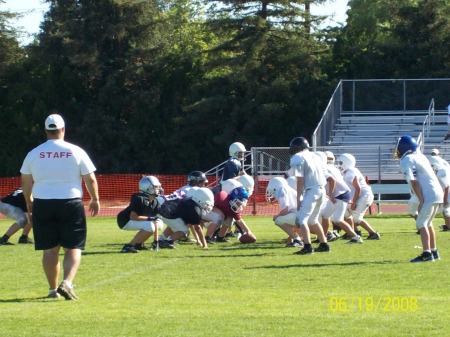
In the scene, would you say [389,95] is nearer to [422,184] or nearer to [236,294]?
[422,184]

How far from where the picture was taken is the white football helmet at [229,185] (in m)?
17.1

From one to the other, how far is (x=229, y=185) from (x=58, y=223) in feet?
25.4

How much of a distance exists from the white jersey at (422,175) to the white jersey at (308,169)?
1880mm

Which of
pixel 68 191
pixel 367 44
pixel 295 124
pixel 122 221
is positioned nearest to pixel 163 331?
pixel 68 191

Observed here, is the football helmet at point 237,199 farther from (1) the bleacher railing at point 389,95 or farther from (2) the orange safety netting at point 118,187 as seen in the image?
(1) the bleacher railing at point 389,95

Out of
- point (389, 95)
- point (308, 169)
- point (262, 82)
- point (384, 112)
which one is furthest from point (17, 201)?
point (262, 82)

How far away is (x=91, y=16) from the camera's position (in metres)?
43.5

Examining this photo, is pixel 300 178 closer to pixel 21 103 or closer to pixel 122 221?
pixel 122 221

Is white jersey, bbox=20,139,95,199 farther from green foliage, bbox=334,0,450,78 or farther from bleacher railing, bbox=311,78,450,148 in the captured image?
green foliage, bbox=334,0,450,78

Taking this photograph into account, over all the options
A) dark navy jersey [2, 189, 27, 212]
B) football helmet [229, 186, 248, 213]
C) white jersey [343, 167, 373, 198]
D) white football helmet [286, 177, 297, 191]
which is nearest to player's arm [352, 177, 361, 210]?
white jersey [343, 167, 373, 198]
